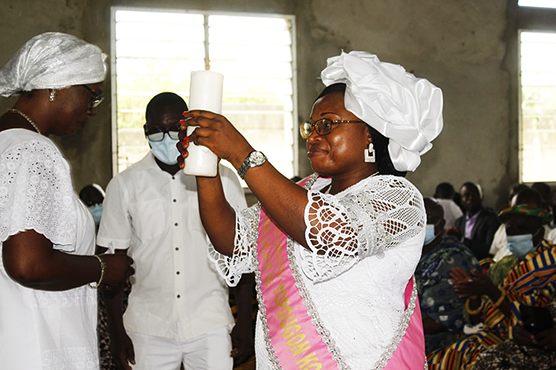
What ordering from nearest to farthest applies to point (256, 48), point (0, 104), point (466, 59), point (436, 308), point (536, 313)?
1. point (536, 313)
2. point (436, 308)
3. point (0, 104)
4. point (256, 48)
5. point (466, 59)

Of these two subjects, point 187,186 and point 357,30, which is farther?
point 357,30

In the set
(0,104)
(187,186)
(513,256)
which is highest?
(0,104)

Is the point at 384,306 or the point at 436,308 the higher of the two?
the point at 384,306

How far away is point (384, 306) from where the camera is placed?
5.73ft

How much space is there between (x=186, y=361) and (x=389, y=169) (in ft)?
5.44

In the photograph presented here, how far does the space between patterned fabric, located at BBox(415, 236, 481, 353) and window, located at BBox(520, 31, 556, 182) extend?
598 centimetres

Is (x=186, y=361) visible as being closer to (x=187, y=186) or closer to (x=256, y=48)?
(x=187, y=186)

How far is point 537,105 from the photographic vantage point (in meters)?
9.40

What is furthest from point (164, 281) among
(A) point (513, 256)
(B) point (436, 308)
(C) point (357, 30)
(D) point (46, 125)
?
(C) point (357, 30)

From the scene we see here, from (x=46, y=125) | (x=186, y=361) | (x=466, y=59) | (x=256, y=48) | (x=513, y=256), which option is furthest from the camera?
(x=466, y=59)

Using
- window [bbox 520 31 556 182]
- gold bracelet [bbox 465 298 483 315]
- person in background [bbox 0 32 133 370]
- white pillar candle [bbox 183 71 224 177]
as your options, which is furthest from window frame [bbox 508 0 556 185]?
white pillar candle [bbox 183 71 224 177]

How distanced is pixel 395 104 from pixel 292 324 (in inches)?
27.5

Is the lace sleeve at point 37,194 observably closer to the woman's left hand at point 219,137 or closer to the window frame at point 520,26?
the woman's left hand at point 219,137

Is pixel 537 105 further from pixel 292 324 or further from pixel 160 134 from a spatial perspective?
pixel 292 324
